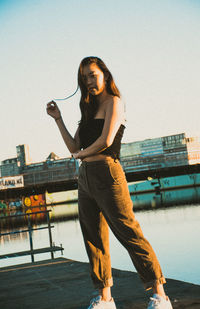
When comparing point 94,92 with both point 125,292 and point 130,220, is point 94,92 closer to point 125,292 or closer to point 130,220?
point 130,220

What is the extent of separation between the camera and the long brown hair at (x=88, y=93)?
2428 mm

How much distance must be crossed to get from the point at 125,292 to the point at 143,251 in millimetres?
840

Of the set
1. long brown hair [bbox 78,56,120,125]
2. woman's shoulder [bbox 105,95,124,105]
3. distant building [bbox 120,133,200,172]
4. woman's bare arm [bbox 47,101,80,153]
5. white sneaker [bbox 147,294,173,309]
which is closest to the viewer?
white sneaker [bbox 147,294,173,309]

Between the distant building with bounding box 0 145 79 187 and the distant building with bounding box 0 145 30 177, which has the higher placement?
the distant building with bounding box 0 145 30 177

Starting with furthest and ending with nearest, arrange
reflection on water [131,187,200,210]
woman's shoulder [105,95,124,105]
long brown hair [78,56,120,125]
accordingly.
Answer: reflection on water [131,187,200,210] < long brown hair [78,56,120,125] < woman's shoulder [105,95,124,105]

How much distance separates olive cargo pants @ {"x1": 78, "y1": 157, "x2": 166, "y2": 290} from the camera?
224 centimetres

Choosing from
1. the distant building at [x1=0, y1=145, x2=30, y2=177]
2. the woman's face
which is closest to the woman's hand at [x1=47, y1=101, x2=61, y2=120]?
the woman's face

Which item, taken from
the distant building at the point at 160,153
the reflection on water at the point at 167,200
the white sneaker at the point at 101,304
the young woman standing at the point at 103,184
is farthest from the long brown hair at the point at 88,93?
the distant building at the point at 160,153

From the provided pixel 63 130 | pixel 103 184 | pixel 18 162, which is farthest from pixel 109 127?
pixel 18 162

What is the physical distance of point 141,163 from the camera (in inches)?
5379

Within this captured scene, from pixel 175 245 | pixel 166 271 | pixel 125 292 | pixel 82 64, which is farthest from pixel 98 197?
pixel 175 245

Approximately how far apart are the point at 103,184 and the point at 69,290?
138 centimetres

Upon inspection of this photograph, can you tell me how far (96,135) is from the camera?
7.72 ft

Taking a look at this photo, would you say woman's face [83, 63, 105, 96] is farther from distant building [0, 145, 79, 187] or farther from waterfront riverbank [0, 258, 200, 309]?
distant building [0, 145, 79, 187]
